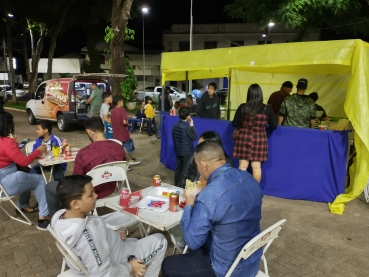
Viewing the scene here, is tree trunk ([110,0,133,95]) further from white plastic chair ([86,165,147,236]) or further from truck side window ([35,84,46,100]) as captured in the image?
white plastic chair ([86,165,147,236])

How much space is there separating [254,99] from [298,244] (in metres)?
2.04

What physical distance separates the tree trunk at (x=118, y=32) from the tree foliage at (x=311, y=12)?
13.9ft

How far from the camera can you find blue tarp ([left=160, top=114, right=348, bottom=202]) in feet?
14.8

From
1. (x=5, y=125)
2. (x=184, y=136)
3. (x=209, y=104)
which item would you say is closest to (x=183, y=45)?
(x=209, y=104)

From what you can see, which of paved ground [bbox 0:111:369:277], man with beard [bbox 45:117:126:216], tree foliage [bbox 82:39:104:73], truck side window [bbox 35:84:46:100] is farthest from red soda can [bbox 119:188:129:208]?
tree foliage [bbox 82:39:104:73]

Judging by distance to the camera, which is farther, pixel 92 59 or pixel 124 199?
pixel 92 59

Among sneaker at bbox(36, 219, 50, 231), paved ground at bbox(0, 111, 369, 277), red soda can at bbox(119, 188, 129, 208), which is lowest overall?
paved ground at bbox(0, 111, 369, 277)

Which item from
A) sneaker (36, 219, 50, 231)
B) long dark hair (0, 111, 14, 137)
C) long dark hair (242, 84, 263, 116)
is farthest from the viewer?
long dark hair (242, 84, 263, 116)

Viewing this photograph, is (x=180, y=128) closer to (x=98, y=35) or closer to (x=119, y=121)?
(x=119, y=121)

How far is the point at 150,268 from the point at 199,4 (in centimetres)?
4333

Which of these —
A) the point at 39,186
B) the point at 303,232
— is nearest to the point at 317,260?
the point at 303,232

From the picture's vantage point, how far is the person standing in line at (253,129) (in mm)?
4375

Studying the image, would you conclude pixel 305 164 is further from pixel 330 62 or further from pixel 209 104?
pixel 209 104

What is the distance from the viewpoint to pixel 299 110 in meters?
4.95
